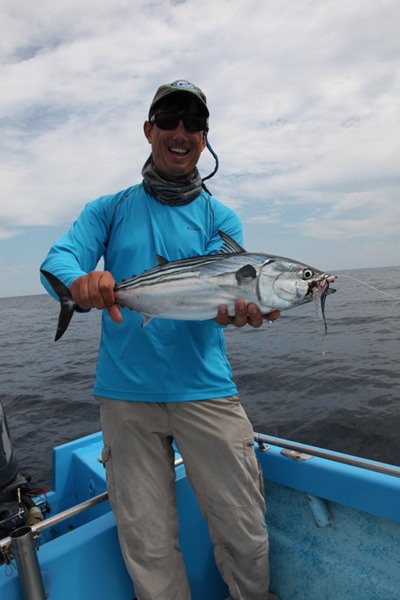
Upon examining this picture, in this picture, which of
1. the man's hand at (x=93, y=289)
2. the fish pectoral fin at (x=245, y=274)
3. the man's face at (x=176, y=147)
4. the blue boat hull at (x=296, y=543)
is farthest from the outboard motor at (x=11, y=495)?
the man's face at (x=176, y=147)

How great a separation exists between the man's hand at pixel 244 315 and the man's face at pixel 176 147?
121 centimetres

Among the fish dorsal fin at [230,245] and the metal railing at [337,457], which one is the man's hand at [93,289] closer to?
the fish dorsal fin at [230,245]

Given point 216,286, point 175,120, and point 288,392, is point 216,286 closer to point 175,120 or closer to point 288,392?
point 175,120

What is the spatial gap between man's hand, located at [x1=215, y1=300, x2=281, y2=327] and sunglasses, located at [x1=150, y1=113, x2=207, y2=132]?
144cm

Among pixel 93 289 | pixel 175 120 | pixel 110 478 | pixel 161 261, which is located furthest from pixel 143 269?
pixel 110 478

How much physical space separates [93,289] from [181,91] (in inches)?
64.9

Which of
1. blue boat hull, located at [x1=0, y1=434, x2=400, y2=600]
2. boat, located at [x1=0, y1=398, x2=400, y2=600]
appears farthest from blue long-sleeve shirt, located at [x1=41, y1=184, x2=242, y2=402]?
blue boat hull, located at [x1=0, y1=434, x2=400, y2=600]

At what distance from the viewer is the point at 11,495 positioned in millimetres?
3189

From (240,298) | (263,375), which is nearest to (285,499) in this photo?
(240,298)

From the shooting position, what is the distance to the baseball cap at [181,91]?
120 inches

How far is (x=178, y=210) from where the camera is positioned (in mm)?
3246

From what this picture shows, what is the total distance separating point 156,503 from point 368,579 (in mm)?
1714

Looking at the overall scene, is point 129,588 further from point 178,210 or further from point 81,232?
point 178,210

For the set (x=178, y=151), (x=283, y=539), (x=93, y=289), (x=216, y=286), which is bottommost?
(x=283, y=539)
